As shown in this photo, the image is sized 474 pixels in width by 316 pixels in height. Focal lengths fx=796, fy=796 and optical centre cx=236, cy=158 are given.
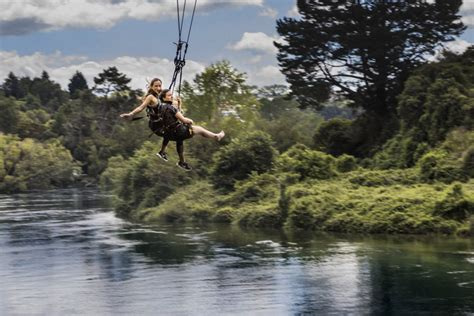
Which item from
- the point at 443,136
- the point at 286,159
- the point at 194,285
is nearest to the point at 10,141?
the point at 286,159

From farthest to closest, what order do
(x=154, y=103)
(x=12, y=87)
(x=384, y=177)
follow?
1. (x=12, y=87)
2. (x=384, y=177)
3. (x=154, y=103)

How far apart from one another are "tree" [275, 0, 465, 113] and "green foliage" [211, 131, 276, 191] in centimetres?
764

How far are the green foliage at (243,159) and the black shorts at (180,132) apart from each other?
167 feet

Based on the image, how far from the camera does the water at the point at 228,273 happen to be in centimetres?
3753

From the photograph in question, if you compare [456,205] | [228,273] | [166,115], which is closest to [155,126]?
[166,115]

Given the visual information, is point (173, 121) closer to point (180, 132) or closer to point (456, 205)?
point (180, 132)

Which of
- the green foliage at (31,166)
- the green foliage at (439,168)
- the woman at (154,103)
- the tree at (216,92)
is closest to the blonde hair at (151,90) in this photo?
the woman at (154,103)

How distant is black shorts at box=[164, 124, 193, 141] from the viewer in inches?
783

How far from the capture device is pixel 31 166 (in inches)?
4604

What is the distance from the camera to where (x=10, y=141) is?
122 metres

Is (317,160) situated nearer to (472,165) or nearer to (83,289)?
(472,165)

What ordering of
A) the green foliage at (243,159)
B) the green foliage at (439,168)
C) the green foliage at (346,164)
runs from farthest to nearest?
the green foliage at (243,159) < the green foliage at (346,164) < the green foliage at (439,168)

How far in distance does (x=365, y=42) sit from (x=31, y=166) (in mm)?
62723

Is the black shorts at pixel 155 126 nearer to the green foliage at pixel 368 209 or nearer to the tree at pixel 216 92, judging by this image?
the green foliage at pixel 368 209
